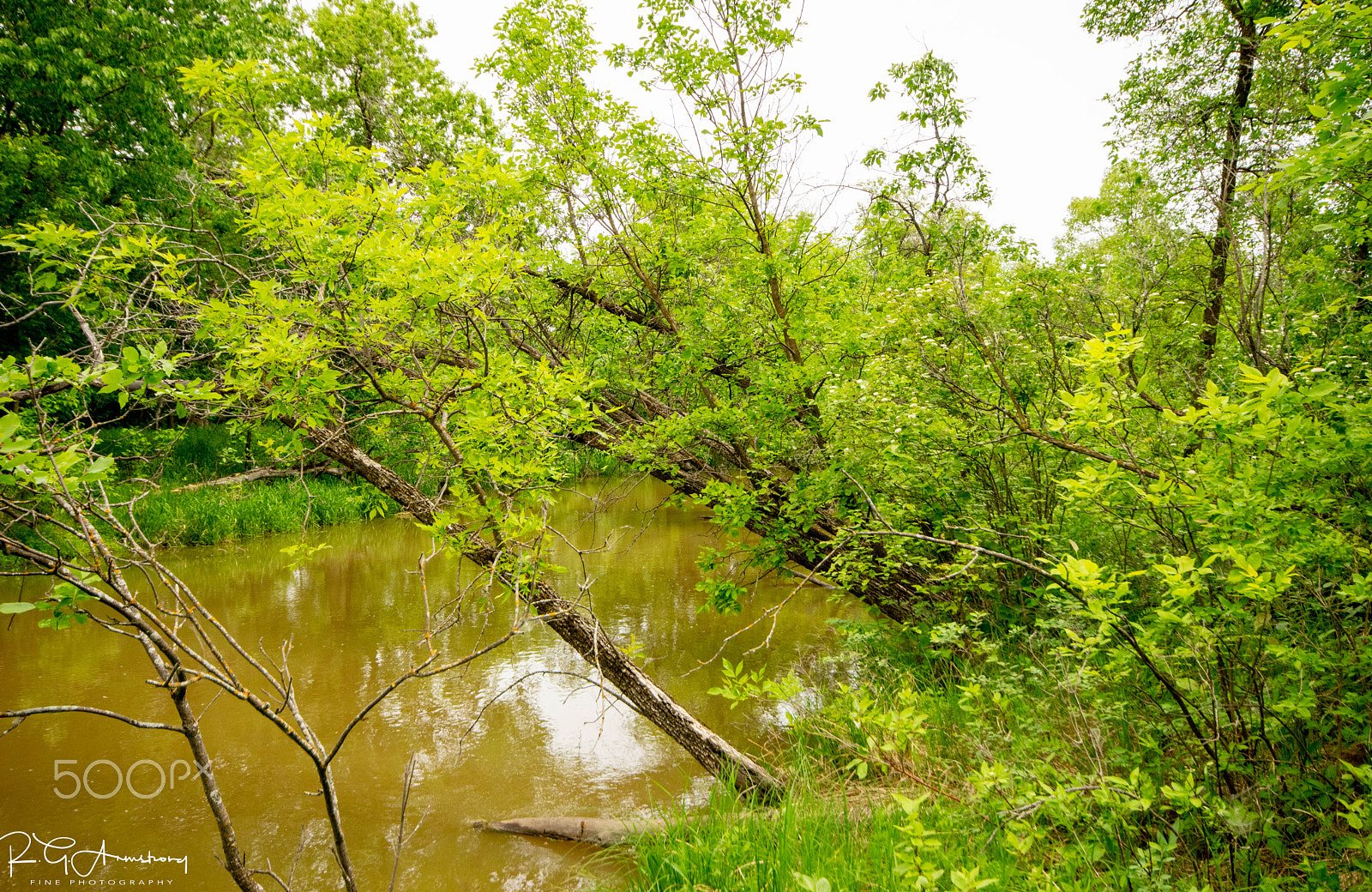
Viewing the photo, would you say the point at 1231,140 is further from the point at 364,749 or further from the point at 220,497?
the point at 220,497

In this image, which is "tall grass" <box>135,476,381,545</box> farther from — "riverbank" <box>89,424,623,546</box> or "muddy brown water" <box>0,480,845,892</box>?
"muddy brown water" <box>0,480,845,892</box>

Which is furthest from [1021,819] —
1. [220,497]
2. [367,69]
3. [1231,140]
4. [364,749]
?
[367,69]

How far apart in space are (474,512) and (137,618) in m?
1.87

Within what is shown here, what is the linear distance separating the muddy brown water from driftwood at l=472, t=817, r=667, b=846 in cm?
8

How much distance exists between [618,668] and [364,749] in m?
2.66

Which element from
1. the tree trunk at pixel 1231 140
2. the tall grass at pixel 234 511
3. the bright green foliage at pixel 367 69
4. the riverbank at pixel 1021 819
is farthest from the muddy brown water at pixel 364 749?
the bright green foliage at pixel 367 69

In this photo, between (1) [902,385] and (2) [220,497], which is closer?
(1) [902,385]

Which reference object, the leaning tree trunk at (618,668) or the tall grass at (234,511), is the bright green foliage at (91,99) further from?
the leaning tree trunk at (618,668)
